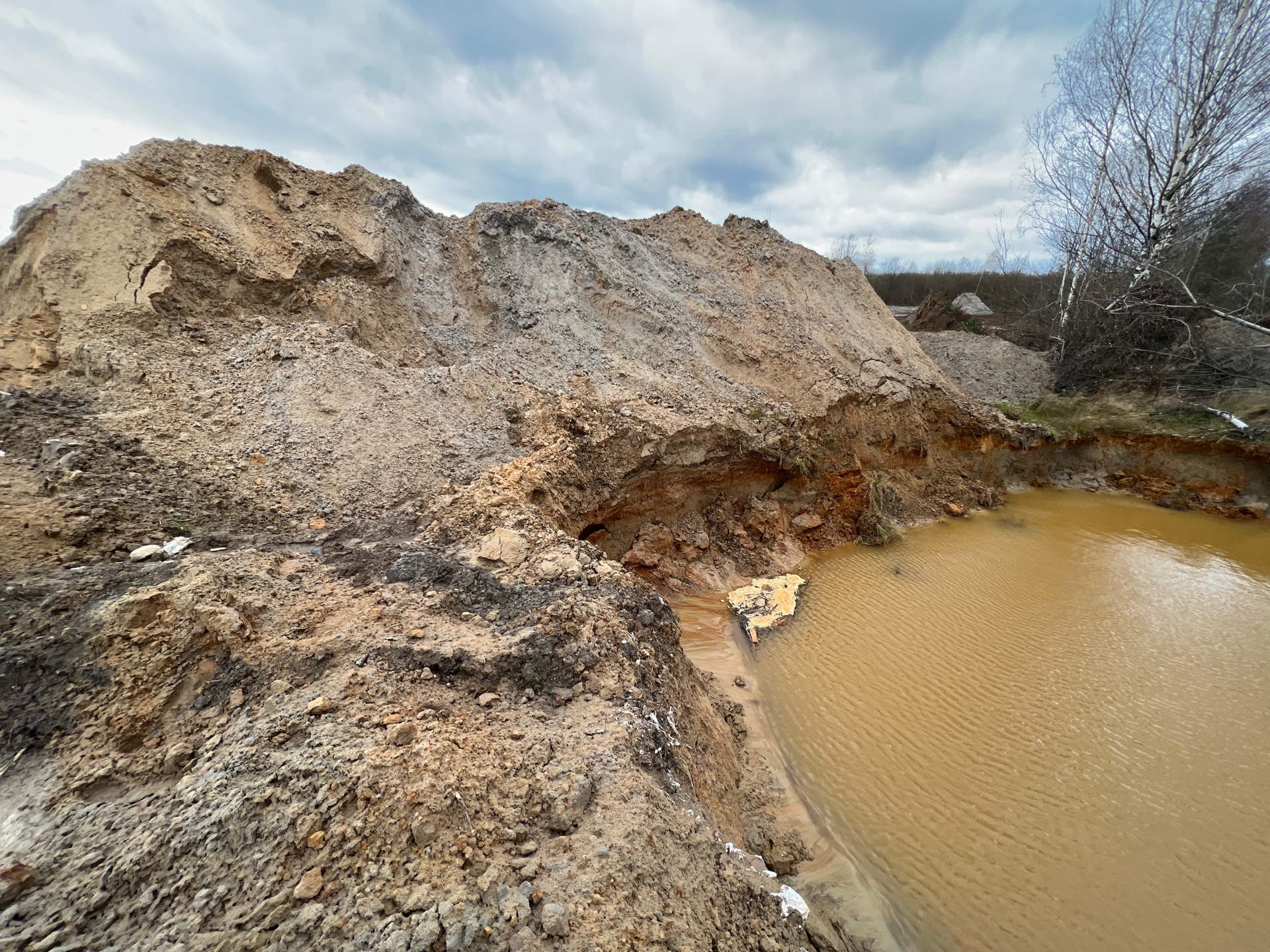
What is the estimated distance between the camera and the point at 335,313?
5855 mm

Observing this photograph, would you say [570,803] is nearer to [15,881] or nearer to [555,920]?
[555,920]

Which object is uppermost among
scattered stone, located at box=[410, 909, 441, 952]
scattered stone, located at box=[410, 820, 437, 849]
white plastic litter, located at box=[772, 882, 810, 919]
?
scattered stone, located at box=[410, 820, 437, 849]

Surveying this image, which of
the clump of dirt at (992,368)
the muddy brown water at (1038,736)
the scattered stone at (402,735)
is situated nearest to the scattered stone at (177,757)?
the scattered stone at (402,735)

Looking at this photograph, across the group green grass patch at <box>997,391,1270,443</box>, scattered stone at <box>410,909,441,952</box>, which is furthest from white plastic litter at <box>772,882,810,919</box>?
green grass patch at <box>997,391,1270,443</box>

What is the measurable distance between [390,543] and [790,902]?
126 inches

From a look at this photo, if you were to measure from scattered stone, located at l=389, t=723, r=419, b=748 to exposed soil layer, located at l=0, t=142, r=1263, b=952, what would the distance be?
2 cm

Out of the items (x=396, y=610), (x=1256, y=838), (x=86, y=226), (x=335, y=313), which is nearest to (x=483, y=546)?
(x=396, y=610)

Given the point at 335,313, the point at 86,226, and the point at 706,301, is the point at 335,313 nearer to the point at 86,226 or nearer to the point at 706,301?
the point at 86,226

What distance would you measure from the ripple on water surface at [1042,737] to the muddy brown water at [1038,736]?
14mm

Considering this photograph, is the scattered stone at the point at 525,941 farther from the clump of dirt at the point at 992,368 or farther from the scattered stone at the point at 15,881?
the clump of dirt at the point at 992,368

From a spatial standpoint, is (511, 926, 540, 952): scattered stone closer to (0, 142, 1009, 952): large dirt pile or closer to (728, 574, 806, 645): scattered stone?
(0, 142, 1009, 952): large dirt pile

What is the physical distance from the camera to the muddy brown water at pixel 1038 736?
306 cm

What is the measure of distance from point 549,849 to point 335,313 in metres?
5.90

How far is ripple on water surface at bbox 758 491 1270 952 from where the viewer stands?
3064mm
